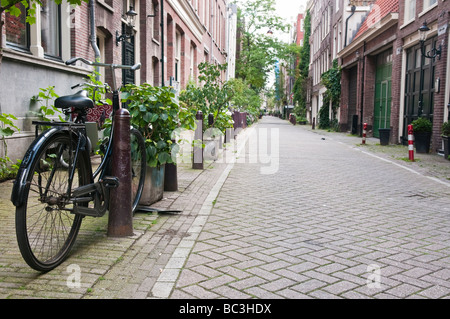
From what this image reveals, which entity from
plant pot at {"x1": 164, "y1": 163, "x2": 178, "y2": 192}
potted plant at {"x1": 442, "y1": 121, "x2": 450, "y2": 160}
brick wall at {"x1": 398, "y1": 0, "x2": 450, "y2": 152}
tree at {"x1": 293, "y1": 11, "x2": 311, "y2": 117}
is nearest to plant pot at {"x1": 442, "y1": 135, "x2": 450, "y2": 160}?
potted plant at {"x1": 442, "y1": 121, "x2": 450, "y2": 160}

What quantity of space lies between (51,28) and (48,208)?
7394mm

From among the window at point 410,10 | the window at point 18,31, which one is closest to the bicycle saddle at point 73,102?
the window at point 18,31

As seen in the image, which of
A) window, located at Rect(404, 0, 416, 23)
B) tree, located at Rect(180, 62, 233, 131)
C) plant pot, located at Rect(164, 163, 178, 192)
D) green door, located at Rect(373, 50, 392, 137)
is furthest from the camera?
green door, located at Rect(373, 50, 392, 137)

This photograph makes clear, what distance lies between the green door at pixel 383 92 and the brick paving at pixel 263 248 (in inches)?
554

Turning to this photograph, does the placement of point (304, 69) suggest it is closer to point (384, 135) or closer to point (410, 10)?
point (410, 10)

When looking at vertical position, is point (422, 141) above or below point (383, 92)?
below

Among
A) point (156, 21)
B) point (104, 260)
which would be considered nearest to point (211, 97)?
point (156, 21)

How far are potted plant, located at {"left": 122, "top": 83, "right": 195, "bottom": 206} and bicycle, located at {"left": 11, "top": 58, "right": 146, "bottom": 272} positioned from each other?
4.92ft

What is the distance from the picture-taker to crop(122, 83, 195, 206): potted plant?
5.44 meters

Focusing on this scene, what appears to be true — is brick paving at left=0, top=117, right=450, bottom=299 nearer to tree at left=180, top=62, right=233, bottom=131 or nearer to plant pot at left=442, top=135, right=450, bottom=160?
tree at left=180, top=62, right=233, bottom=131

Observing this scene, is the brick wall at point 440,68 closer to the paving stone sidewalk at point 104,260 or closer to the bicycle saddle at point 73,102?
the paving stone sidewalk at point 104,260

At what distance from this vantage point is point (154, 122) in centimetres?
557
